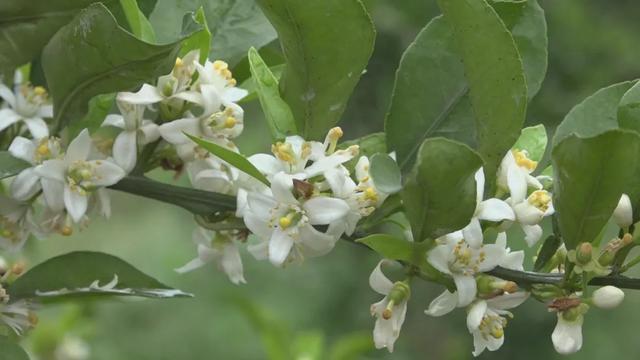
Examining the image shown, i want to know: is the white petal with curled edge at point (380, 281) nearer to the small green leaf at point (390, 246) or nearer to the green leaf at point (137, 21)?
the small green leaf at point (390, 246)

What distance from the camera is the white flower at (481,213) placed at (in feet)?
3.14

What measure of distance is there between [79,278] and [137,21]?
30cm

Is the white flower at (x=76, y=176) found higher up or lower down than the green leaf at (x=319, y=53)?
lower down

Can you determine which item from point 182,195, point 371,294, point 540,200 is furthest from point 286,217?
point 371,294

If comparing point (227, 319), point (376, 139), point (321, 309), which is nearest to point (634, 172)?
point (376, 139)

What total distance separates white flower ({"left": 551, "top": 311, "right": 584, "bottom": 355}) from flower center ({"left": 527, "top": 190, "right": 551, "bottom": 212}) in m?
0.10

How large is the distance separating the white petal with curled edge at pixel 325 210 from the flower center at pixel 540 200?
175 millimetres

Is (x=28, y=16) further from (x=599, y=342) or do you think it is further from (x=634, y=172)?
(x=599, y=342)

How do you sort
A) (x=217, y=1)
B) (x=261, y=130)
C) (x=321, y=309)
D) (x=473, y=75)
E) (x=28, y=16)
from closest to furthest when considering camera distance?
(x=473, y=75)
(x=28, y=16)
(x=217, y=1)
(x=321, y=309)
(x=261, y=130)

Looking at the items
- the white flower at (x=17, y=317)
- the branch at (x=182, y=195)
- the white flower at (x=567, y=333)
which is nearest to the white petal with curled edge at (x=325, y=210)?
the branch at (x=182, y=195)

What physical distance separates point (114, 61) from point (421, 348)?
2.53 meters

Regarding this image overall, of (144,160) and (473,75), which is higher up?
(473,75)

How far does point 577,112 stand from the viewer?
1007mm

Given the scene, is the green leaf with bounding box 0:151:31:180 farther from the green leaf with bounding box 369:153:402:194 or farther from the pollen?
the pollen
